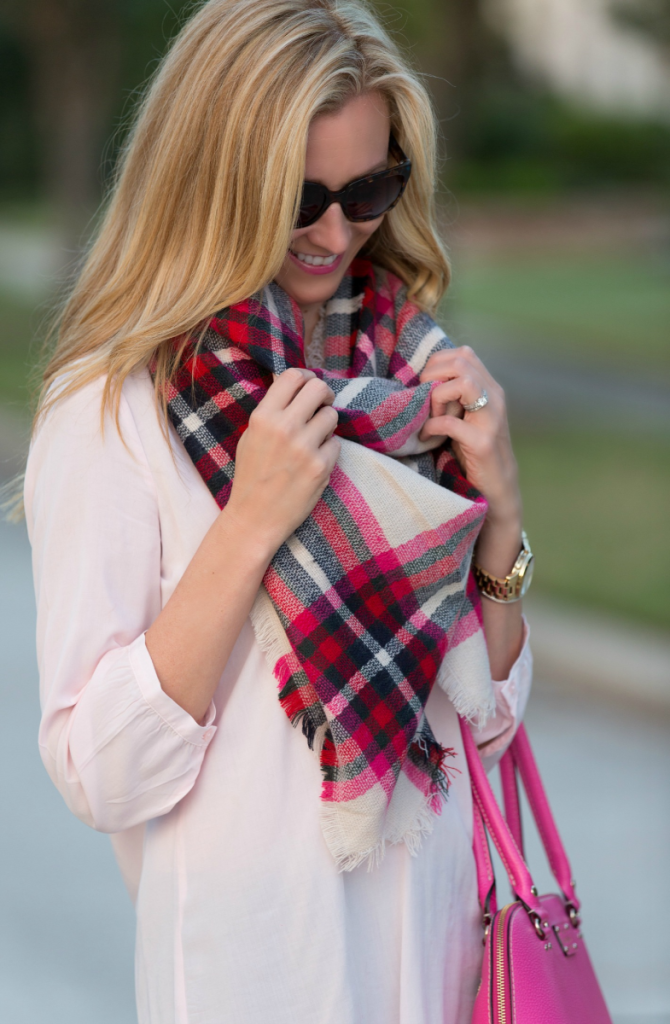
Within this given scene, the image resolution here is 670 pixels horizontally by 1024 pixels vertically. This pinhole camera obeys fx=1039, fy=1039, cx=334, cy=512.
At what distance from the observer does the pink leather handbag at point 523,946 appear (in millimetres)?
1484

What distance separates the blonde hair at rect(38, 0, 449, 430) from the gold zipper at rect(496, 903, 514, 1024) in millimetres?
938

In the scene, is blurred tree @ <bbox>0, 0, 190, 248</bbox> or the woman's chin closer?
the woman's chin

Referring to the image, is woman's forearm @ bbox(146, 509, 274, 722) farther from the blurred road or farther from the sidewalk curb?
the sidewalk curb

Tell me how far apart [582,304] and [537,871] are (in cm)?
1740

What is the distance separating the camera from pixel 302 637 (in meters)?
1.42

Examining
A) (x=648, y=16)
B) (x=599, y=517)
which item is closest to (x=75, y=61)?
(x=599, y=517)

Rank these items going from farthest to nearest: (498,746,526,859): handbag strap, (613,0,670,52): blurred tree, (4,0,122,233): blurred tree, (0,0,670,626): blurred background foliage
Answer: (613,0,670,52): blurred tree → (4,0,122,233): blurred tree → (0,0,670,626): blurred background foliage → (498,746,526,859): handbag strap

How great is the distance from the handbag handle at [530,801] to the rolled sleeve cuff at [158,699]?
2.24ft

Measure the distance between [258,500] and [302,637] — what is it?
0.20 meters

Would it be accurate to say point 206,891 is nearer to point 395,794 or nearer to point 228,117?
point 395,794

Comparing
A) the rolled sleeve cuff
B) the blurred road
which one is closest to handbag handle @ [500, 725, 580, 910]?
the rolled sleeve cuff

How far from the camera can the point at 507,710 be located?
176 cm

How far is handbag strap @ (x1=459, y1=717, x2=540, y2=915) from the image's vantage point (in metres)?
1.58

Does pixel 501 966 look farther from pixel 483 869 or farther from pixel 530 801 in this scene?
pixel 530 801
